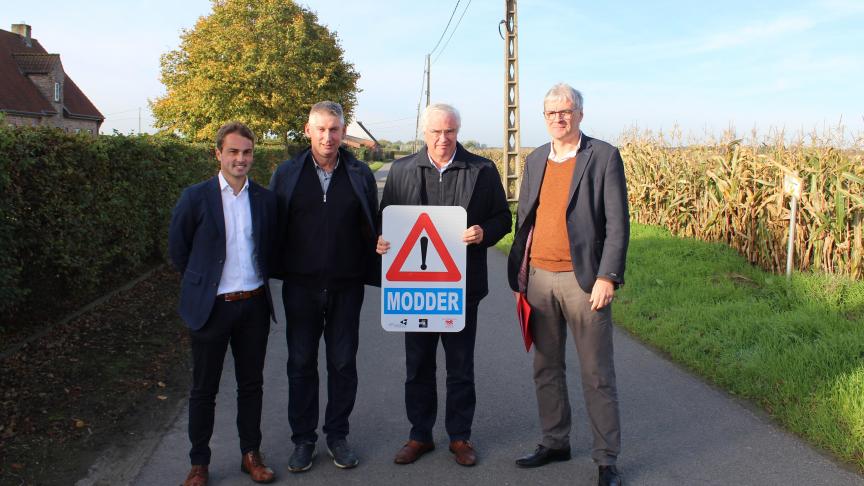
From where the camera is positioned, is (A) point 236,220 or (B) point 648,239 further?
(B) point 648,239

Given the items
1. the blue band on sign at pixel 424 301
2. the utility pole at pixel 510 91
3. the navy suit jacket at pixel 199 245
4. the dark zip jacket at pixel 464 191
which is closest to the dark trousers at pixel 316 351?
the blue band on sign at pixel 424 301

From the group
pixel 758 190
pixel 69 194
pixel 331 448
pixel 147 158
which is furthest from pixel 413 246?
pixel 758 190

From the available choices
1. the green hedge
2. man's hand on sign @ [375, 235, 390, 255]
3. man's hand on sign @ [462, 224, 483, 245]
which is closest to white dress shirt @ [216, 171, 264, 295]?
man's hand on sign @ [375, 235, 390, 255]

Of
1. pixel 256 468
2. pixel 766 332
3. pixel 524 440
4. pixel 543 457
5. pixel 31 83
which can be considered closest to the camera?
pixel 256 468

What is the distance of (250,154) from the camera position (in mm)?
4121

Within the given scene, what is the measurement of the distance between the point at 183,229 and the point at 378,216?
1.13m

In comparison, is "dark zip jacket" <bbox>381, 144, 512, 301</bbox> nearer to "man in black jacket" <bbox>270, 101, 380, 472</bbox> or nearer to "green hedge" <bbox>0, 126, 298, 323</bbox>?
"man in black jacket" <bbox>270, 101, 380, 472</bbox>

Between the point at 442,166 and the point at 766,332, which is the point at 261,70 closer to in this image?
the point at 766,332

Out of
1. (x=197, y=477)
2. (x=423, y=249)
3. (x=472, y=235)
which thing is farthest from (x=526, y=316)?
(x=197, y=477)

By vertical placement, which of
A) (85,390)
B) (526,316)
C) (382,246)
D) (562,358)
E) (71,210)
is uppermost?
(71,210)

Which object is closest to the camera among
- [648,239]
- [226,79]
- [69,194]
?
[69,194]

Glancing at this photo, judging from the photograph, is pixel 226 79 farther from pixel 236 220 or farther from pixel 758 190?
pixel 236 220

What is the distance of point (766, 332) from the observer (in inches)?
259

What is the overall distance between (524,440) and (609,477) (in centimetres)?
77
